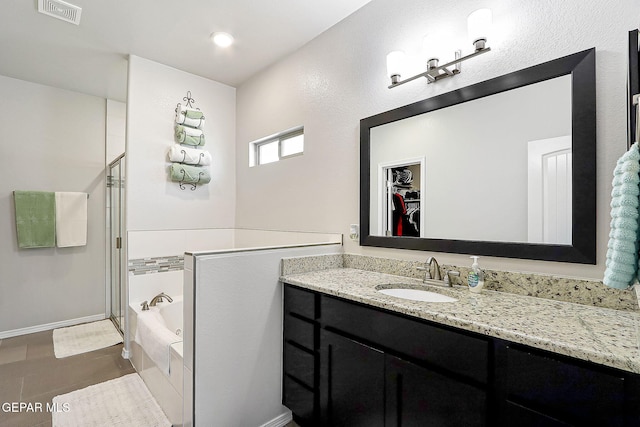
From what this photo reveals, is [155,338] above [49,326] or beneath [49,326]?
above

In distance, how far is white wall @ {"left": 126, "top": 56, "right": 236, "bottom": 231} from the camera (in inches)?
105

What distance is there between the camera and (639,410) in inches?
29.2

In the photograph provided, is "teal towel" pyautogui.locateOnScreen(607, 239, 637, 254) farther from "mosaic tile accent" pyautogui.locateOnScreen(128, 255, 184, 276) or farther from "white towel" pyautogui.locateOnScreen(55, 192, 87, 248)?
"white towel" pyautogui.locateOnScreen(55, 192, 87, 248)

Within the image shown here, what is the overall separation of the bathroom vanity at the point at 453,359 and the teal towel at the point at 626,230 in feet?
0.62

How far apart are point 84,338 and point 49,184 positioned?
164cm

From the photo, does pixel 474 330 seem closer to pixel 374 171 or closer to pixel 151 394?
pixel 374 171

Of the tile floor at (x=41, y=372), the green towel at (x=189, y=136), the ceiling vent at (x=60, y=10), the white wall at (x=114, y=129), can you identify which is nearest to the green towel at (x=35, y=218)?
the white wall at (x=114, y=129)

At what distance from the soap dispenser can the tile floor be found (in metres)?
2.50

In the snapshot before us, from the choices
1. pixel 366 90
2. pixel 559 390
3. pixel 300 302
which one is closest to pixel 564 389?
pixel 559 390

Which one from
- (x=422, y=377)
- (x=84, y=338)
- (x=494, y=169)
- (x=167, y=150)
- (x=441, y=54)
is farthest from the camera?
(x=84, y=338)

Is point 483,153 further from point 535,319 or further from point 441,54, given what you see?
point 535,319

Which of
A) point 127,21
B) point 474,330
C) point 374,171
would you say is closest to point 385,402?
point 474,330

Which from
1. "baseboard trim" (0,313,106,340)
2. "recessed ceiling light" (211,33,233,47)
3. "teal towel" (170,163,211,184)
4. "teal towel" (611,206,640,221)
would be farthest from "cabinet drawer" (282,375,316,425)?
"baseboard trim" (0,313,106,340)

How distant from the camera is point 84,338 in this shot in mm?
3029
